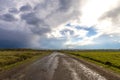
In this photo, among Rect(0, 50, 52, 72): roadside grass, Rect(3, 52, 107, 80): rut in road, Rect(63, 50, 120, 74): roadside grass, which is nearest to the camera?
Rect(3, 52, 107, 80): rut in road

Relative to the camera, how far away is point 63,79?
14289 millimetres

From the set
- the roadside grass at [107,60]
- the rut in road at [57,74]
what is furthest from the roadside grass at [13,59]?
the roadside grass at [107,60]

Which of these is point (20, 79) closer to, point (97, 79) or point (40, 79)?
point (40, 79)

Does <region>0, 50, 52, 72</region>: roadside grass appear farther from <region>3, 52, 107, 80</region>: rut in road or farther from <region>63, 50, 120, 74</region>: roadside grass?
<region>63, 50, 120, 74</region>: roadside grass

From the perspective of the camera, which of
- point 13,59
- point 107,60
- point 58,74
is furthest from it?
point 13,59

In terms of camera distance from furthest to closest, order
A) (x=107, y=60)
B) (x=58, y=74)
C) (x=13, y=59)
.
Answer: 1. (x=13, y=59)
2. (x=107, y=60)
3. (x=58, y=74)

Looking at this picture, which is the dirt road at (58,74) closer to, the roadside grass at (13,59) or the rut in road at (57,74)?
the rut in road at (57,74)

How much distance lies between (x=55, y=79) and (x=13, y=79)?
9.88ft

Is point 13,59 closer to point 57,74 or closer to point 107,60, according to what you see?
point 107,60

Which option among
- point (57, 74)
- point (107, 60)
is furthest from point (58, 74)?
point (107, 60)

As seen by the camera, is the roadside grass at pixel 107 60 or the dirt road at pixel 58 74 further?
the roadside grass at pixel 107 60

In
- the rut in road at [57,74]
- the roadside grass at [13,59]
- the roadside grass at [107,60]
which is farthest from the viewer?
the roadside grass at [13,59]

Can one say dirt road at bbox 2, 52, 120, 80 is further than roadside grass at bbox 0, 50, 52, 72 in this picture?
No

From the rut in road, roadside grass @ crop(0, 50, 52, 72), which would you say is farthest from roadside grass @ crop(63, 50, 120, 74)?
roadside grass @ crop(0, 50, 52, 72)
